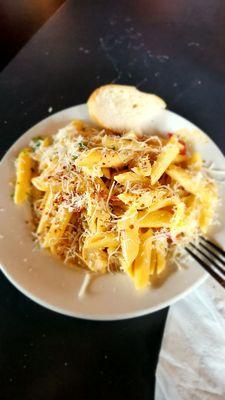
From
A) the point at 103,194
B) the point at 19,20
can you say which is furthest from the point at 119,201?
the point at 19,20

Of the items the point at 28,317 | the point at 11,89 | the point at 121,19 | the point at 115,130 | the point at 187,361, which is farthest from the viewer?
the point at 121,19

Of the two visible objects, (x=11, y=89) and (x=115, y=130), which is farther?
(x=11, y=89)

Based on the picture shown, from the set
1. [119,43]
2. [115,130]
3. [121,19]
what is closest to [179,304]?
[115,130]

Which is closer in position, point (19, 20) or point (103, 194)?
point (103, 194)

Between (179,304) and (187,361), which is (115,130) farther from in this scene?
(187,361)

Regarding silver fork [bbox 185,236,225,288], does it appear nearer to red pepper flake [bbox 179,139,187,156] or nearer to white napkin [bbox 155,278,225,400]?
white napkin [bbox 155,278,225,400]

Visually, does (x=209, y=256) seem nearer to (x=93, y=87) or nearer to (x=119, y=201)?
(x=119, y=201)

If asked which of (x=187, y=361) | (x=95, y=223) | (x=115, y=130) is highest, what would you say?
(x=115, y=130)
